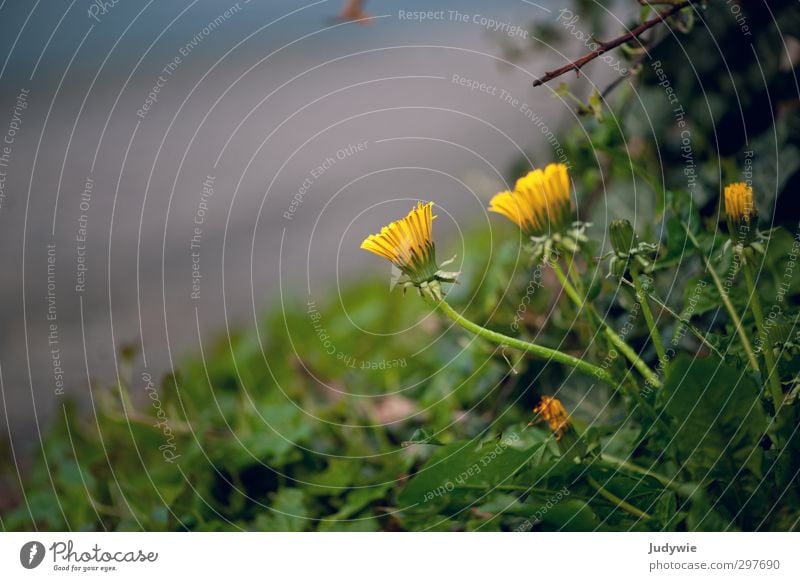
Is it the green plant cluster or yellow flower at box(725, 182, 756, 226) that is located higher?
yellow flower at box(725, 182, 756, 226)

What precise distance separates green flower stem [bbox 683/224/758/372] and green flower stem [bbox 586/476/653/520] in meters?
0.15

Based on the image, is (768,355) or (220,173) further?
(220,173)

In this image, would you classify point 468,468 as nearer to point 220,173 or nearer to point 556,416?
point 556,416

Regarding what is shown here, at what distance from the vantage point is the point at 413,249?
585 millimetres

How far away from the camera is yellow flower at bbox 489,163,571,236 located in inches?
23.8

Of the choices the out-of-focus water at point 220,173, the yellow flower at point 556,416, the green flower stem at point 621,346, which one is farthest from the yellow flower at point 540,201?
the out-of-focus water at point 220,173

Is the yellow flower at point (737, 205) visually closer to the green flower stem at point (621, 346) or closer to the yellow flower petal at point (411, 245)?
the green flower stem at point (621, 346)

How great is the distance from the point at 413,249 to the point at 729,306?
0.93ft

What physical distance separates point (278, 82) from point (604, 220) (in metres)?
0.79

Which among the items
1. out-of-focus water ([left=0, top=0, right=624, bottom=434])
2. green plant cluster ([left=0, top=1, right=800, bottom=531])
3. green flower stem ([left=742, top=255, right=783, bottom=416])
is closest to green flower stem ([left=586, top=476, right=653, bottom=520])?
green plant cluster ([left=0, top=1, right=800, bottom=531])

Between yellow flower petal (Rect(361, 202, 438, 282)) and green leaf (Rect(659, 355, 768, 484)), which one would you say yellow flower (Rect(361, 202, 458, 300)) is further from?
green leaf (Rect(659, 355, 768, 484))

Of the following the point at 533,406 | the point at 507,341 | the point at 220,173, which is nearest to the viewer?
the point at 507,341

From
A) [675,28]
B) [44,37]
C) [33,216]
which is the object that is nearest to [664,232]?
[675,28]

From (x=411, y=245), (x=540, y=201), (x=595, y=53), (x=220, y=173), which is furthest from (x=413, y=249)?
(x=220, y=173)
